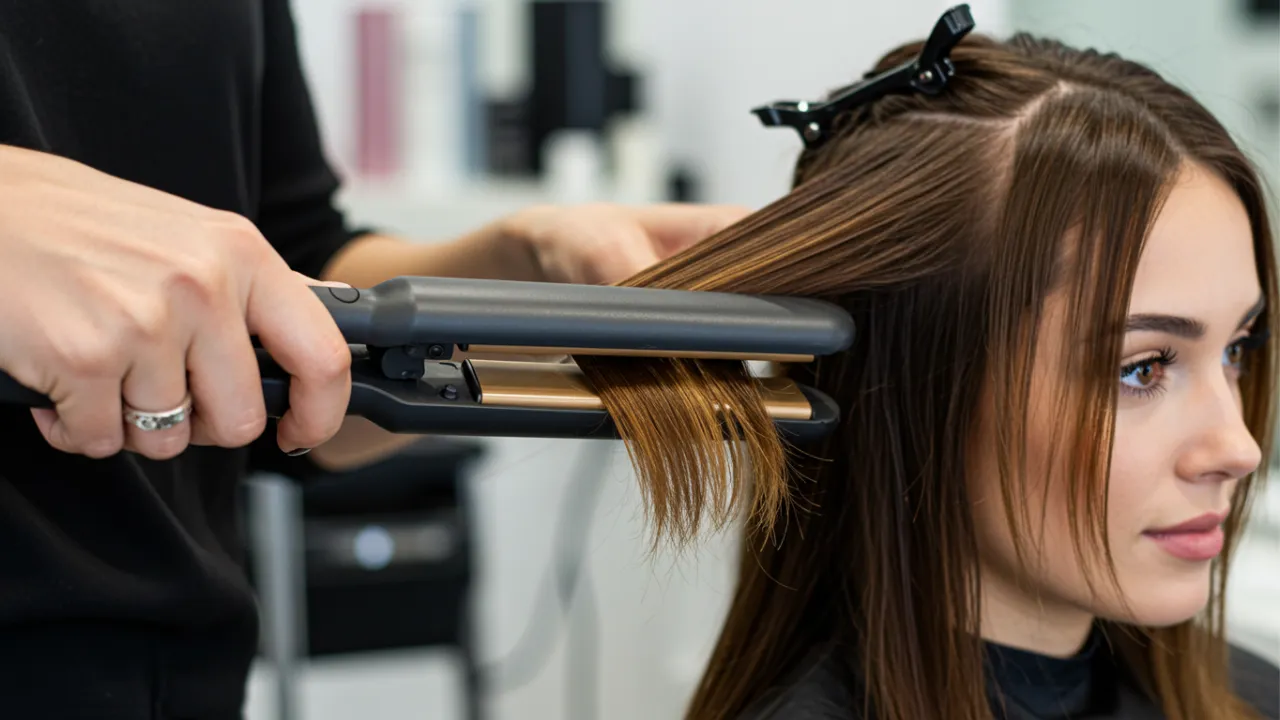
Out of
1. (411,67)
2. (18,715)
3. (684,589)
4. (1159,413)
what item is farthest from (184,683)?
(684,589)

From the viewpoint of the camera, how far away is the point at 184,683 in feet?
2.20

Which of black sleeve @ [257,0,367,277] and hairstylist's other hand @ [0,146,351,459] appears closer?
hairstylist's other hand @ [0,146,351,459]

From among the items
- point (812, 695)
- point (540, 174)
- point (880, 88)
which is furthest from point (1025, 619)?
point (540, 174)

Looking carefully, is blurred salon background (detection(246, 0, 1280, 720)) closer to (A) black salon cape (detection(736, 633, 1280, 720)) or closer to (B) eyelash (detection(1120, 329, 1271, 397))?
(A) black salon cape (detection(736, 633, 1280, 720))

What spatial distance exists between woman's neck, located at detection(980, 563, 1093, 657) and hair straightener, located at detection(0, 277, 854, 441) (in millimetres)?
313

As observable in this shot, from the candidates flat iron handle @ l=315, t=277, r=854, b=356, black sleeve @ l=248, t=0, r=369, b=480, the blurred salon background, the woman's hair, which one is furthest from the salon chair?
flat iron handle @ l=315, t=277, r=854, b=356

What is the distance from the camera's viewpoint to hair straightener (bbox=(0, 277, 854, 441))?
0.51 m

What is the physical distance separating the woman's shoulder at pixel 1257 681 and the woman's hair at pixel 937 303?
0.39 meters

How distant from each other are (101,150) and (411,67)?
1040mm

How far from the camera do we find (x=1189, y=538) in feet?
2.52

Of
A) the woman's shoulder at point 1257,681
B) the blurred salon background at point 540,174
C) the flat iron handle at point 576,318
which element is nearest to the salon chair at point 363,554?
the blurred salon background at point 540,174

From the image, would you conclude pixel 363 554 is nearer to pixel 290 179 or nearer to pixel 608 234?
pixel 290 179

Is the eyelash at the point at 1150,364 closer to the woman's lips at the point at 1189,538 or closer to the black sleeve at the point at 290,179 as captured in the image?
the woman's lips at the point at 1189,538

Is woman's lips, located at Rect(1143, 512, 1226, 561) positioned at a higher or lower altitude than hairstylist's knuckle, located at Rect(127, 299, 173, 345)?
lower
